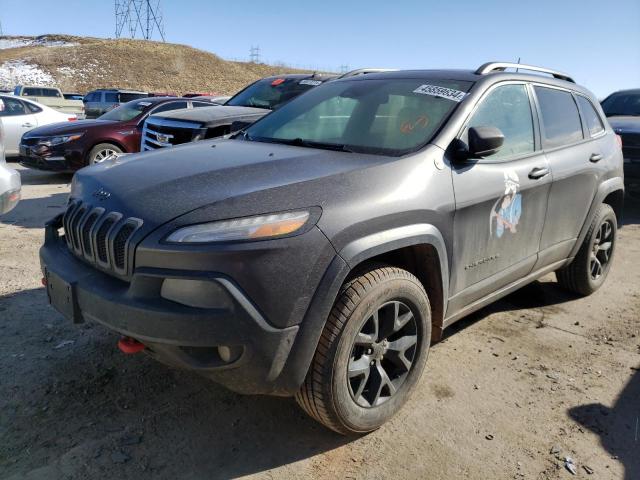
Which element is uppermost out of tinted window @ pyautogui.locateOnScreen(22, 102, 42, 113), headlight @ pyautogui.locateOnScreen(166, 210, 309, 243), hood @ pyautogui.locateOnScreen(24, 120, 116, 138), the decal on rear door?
headlight @ pyautogui.locateOnScreen(166, 210, 309, 243)

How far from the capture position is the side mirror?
2.82 metres

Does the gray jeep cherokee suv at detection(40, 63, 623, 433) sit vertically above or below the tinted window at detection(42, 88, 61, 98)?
above

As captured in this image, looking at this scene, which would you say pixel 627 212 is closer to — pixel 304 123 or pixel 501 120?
pixel 501 120

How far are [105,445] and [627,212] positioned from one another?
29.2 feet

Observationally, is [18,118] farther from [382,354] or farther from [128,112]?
[382,354]

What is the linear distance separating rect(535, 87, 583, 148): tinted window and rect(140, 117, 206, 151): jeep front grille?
4014mm

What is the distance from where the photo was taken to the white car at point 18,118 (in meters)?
10.8

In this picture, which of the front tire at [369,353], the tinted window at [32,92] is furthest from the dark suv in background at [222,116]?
the tinted window at [32,92]

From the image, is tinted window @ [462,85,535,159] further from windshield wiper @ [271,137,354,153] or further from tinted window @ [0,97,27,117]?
tinted window @ [0,97,27,117]

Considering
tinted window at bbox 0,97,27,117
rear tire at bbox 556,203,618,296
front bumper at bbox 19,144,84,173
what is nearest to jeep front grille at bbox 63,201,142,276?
rear tire at bbox 556,203,618,296

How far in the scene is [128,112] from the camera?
9.66 metres

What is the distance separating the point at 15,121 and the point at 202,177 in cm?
1041

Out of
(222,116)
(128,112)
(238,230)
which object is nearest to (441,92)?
(238,230)

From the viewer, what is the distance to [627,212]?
877 cm
